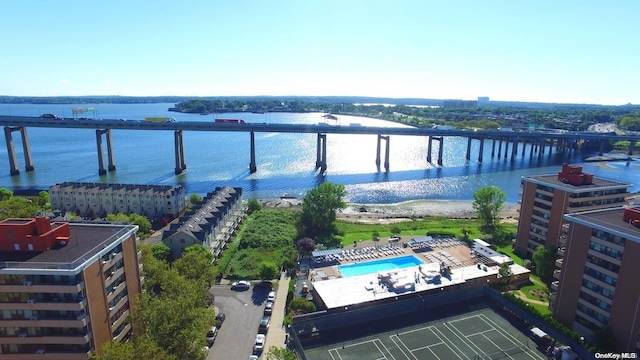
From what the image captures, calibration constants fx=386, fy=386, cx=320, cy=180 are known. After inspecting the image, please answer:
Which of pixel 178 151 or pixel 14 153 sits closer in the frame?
pixel 14 153

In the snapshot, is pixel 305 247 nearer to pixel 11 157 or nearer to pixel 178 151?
pixel 178 151

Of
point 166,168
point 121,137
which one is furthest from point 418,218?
point 121,137

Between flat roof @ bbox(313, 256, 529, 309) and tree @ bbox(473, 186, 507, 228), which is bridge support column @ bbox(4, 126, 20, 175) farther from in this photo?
tree @ bbox(473, 186, 507, 228)

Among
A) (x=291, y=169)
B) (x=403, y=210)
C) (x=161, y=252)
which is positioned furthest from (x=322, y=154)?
(x=161, y=252)

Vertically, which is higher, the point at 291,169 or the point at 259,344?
the point at 259,344

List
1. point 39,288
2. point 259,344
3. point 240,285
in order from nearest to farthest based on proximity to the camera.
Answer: point 39,288
point 259,344
point 240,285

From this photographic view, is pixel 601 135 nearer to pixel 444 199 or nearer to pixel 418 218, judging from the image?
pixel 444 199
